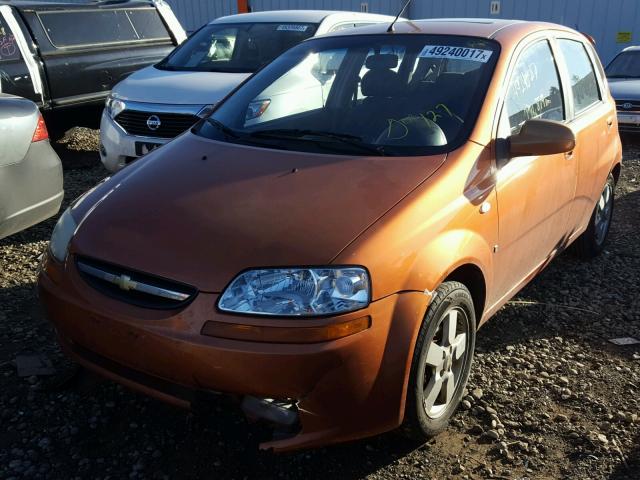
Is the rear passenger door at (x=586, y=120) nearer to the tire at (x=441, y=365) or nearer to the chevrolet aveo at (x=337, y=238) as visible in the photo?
the chevrolet aveo at (x=337, y=238)

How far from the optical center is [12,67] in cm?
662

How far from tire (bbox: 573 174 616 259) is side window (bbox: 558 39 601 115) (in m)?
0.71

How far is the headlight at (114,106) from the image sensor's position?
5957 mm

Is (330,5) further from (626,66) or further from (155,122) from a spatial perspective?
(155,122)

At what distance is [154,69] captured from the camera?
6660 mm

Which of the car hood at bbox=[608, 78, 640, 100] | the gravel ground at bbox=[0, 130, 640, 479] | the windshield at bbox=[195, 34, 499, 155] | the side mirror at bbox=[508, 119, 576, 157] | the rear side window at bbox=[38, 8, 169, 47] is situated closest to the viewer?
the gravel ground at bbox=[0, 130, 640, 479]

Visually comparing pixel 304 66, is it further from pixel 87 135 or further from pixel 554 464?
pixel 87 135

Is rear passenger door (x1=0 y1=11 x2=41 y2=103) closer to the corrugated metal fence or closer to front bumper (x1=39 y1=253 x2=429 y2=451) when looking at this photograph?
front bumper (x1=39 y1=253 x2=429 y2=451)

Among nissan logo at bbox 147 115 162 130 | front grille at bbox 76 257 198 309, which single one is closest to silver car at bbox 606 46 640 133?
nissan logo at bbox 147 115 162 130

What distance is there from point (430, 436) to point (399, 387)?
43 centimetres

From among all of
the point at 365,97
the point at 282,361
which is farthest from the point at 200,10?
the point at 282,361

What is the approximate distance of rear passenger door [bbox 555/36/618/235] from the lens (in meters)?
3.86

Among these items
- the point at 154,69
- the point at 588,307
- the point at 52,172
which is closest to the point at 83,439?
the point at 52,172

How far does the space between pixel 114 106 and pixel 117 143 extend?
0.39 metres
